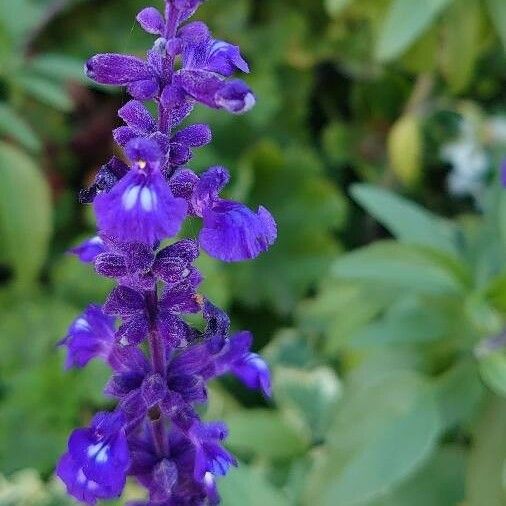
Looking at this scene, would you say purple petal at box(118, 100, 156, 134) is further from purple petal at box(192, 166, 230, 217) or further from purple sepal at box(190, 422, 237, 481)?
purple sepal at box(190, 422, 237, 481)

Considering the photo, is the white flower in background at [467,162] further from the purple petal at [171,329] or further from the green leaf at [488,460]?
the purple petal at [171,329]

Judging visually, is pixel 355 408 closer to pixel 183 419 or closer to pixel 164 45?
pixel 183 419

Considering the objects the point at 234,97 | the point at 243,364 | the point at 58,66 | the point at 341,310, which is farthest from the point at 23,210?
the point at 234,97

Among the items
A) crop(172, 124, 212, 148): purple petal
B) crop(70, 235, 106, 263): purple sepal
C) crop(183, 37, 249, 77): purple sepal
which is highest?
crop(183, 37, 249, 77): purple sepal

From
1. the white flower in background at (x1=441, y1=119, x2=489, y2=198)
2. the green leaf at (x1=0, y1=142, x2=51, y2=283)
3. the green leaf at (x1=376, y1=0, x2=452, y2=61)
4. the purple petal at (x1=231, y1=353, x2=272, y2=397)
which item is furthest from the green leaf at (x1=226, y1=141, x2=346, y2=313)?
the purple petal at (x1=231, y1=353, x2=272, y2=397)

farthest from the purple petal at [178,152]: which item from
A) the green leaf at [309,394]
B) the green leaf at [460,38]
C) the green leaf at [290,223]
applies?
the green leaf at [290,223]

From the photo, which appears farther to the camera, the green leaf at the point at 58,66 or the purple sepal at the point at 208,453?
the green leaf at the point at 58,66

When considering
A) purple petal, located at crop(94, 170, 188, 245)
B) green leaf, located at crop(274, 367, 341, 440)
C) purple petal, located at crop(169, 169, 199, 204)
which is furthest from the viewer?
green leaf, located at crop(274, 367, 341, 440)
